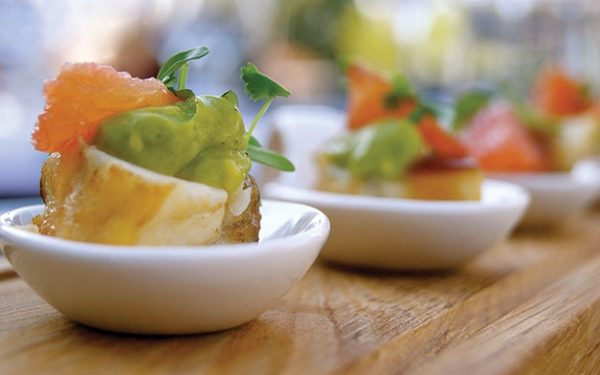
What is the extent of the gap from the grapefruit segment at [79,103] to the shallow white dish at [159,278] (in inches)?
3.9

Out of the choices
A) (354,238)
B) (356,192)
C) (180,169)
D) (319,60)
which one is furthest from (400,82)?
(319,60)

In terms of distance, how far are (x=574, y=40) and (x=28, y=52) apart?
12.3 ft

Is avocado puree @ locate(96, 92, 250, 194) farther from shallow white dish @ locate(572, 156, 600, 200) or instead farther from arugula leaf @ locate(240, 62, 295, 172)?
shallow white dish @ locate(572, 156, 600, 200)

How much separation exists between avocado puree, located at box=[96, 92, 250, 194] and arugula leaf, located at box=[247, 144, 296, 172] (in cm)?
8

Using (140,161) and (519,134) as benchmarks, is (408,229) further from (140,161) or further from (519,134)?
(519,134)

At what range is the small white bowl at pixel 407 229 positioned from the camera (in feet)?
3.72

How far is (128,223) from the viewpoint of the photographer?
28.3 inches

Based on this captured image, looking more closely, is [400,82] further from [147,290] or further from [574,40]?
[574,40]

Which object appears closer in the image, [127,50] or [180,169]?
[180,169]

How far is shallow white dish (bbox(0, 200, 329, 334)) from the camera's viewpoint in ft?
2.21

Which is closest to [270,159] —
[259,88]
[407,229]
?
[259,88]

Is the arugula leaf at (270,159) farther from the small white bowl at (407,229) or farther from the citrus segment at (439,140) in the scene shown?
the citrus segment at (439,140)

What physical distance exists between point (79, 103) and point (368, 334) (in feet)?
1.24

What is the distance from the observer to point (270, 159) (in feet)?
2.95
